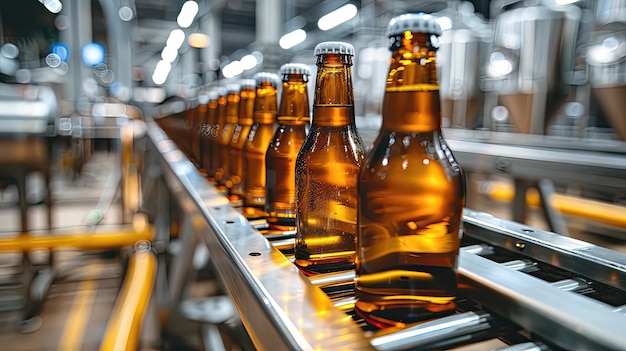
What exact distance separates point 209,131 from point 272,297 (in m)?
0.85

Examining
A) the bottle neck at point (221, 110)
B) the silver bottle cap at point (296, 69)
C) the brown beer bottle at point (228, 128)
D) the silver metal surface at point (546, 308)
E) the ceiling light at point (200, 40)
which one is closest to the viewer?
the silver metal surface at point (546, 308)

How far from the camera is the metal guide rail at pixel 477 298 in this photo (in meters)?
0.31

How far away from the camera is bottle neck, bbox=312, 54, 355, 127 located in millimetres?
465

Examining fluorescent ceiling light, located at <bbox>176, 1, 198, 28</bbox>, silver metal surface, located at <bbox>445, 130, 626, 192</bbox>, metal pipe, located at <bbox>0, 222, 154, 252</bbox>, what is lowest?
metal pipe, located at <bbox>0, 222, 154, 252</bbox>

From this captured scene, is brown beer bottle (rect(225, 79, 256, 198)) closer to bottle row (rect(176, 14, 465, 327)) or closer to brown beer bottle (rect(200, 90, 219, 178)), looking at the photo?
brown beer bottle (rect(200, 90, 219, 178))

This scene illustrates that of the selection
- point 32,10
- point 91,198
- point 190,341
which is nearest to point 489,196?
point 190,341

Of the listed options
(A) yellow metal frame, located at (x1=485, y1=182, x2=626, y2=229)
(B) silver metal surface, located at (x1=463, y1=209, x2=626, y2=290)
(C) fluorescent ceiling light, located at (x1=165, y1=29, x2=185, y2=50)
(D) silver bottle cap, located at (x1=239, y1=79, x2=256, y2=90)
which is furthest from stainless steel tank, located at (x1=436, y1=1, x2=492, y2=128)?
(C) fluorescent ceiling light, located at (x1=165, y1=29, x2=185, y2=50)

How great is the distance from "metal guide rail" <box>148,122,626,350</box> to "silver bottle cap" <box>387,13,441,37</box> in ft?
0.64

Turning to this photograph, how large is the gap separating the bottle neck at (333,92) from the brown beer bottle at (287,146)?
0.13 metres

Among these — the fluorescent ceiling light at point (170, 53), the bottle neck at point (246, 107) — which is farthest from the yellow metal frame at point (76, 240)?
the fluorescent ceiling light at point (170, 53)

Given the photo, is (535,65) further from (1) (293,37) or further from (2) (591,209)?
(1) (293,37)

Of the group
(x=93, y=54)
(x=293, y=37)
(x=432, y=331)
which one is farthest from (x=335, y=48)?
(x=93, y=54)

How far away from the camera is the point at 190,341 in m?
1.79

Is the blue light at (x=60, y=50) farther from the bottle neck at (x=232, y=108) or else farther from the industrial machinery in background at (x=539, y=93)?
the bottle neck at (x=232, y=108)
